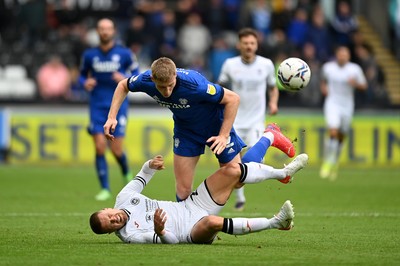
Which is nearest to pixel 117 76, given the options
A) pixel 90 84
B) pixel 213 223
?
pixel 90 84

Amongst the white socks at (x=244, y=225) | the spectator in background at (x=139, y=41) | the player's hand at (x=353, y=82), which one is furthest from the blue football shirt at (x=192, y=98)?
the spectator in background at (x=139, y=41)

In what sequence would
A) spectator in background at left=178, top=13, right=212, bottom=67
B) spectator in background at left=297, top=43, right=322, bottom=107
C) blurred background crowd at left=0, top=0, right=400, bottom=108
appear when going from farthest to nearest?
spectator in background at left=178, top=13, right=212, bottom=67 < blurred background crowd at left=0, top=0, right=400, bottom=108 < spectator in background at left=297, top=43, right=322, bottom=107

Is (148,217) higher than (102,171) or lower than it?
higher

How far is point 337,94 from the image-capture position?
22312mm

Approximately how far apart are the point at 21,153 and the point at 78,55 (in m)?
3.72

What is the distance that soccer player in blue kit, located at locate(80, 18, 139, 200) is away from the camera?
56.9 feet

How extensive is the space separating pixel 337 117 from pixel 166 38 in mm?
7251

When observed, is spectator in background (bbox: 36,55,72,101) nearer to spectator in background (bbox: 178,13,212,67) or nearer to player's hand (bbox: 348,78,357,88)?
spectator in background (bbox: 178,13,212,67)

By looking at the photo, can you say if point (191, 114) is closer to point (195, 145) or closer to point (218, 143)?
point (195, 145)

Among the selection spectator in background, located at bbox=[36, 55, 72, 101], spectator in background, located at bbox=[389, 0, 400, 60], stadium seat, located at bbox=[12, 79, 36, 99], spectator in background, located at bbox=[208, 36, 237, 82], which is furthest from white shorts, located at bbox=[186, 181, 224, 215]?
spectator in background, located at bbox=[389, 0, 400, 60]

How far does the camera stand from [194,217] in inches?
434

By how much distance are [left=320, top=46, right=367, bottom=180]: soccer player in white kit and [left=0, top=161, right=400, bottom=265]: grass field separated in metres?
0.70

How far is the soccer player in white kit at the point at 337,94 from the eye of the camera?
22.0 metres

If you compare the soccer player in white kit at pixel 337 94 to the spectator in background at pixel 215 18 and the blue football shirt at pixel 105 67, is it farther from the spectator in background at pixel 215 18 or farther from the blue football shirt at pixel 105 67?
the spectator in background at pixel 215 18
